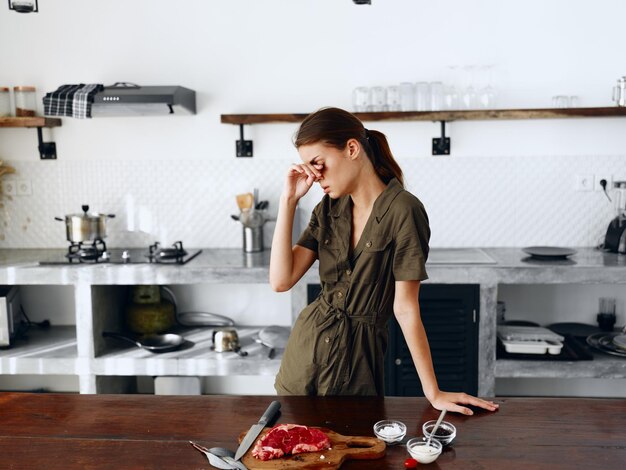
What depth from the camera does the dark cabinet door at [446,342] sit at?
3.76m

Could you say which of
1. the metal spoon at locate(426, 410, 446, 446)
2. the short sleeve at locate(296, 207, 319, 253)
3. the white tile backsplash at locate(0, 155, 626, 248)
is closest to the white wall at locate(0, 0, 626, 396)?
the white tile backsplash at locate(0, 155, 626, 248)

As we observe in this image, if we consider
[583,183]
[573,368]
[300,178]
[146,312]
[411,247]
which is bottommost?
[573,368]

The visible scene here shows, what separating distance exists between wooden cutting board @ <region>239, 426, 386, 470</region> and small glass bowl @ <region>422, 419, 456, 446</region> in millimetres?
140

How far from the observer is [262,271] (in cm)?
380

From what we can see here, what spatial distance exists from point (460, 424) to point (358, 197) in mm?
813

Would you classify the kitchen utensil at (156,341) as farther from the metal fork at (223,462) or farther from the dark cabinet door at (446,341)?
the metal fork at (223,462)

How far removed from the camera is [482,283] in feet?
12.3

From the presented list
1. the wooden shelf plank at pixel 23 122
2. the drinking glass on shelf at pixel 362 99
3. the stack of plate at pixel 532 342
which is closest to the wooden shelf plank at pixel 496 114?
the drinking glass on shelf at pixel 362 99

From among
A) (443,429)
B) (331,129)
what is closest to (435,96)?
(331,129)

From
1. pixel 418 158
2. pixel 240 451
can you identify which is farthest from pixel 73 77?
pixel 240 451

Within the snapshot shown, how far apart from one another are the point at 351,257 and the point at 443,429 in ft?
2.27

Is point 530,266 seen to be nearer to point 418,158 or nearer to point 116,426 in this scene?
point 418,158

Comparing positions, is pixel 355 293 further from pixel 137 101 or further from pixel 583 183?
pixel 583 183

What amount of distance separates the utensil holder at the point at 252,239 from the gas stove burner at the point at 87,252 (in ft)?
2.78
